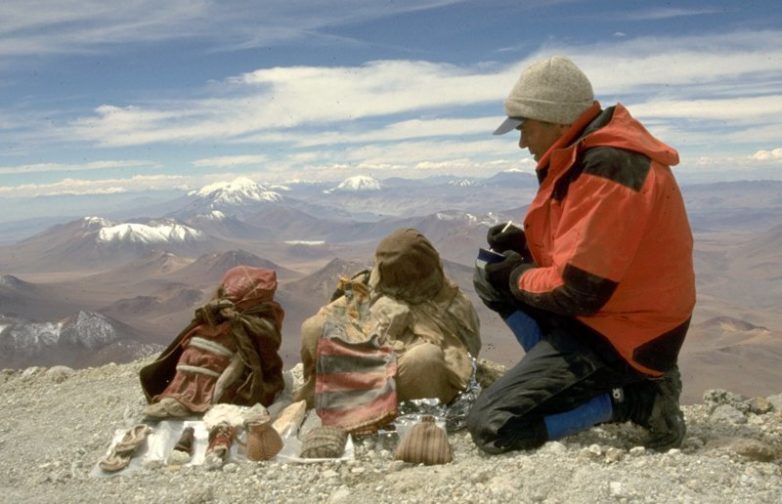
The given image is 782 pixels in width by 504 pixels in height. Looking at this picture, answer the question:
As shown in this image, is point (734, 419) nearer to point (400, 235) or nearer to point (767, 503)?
point (767, 503)

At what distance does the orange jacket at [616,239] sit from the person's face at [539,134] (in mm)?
128

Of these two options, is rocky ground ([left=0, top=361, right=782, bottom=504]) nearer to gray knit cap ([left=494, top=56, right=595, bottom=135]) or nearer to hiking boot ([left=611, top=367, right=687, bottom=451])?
hiking boot ([left=611, top=367, right=687, bottom=451])

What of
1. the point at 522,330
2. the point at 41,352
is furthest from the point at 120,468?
the point at 41,352

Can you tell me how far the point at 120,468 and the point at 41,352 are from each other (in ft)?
466

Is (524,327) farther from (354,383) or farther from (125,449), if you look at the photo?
(125,449)

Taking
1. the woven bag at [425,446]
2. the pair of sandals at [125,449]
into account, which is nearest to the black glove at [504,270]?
the woven bag at [425,446]

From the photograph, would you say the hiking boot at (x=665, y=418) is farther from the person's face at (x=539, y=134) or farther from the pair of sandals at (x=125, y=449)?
the pair of sandals at (x=125, y=449)

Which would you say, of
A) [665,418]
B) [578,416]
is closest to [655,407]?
[665,418]

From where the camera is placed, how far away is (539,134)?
4.11 m

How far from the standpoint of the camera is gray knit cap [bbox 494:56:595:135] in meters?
3.96

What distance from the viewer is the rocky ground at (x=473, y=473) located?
3.49 metres

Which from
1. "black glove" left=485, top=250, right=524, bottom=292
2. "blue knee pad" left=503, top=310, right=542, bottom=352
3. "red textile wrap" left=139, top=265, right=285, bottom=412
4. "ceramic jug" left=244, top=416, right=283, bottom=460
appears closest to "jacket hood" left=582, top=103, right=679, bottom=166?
"black glove" left=485, top=250, right=524, bottom=292

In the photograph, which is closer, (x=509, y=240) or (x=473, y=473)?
(x=473, y=473)

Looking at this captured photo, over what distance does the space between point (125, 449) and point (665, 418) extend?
3.58m
